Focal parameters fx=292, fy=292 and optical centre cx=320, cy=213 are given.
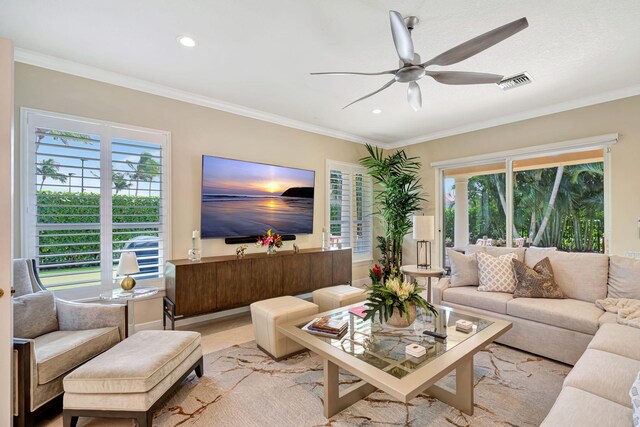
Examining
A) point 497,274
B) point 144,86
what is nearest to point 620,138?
point 497,274

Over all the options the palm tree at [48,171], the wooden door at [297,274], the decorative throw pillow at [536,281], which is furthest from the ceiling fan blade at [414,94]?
the palm tree at [48,171]

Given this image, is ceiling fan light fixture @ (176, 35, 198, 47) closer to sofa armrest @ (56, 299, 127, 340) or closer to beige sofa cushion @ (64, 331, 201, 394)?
sofa armrest @ (56, 299, 127, 340)

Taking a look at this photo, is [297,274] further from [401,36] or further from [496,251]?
[401,36]

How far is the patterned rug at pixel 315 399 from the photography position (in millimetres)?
1893

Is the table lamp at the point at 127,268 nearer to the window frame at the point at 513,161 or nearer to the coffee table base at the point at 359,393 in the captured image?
the coffee table base at the point at 359,393

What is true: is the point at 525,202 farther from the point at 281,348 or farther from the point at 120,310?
the point at 120,310

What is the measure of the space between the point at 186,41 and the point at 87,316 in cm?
235

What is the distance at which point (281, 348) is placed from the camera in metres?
2.65

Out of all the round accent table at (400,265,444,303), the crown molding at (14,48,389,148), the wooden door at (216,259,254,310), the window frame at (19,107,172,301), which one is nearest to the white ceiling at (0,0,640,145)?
the crown molding at (14,48,389,148)

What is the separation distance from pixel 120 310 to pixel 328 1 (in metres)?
2.79

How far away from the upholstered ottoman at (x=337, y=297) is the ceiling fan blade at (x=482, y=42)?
93.9 inches

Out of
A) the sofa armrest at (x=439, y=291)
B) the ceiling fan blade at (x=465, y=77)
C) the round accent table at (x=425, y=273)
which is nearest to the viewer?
the ceiling fan blade at (x=465, y=77)

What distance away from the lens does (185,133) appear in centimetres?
357

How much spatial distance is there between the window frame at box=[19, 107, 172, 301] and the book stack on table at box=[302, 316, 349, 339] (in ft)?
6.77
